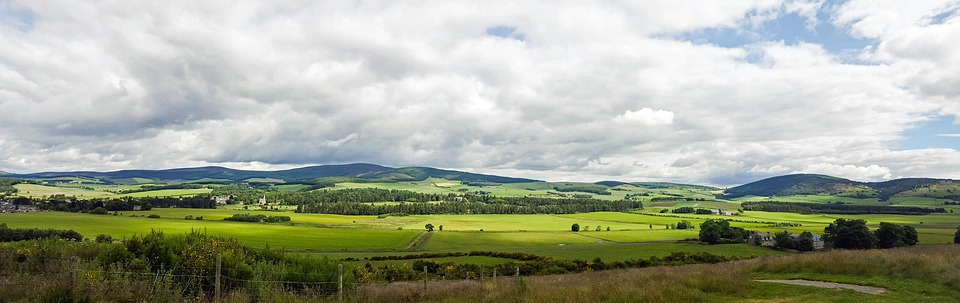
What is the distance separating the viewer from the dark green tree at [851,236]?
7481 cm

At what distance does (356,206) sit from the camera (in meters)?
177

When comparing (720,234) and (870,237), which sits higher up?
(870,237)

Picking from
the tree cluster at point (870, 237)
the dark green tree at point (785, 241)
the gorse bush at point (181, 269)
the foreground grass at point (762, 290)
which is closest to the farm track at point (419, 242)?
the dark green tree at point (785, 241)

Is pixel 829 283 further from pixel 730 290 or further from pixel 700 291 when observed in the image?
pixel 700 291

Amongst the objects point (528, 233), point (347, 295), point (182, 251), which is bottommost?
point (528, 233)

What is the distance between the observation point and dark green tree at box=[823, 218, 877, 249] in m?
74.8

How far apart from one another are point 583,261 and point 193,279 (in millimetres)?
46701

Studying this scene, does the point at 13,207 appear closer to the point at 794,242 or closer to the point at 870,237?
the point at 794,242

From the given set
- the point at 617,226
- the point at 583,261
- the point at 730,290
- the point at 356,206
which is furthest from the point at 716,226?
the point at 356,206

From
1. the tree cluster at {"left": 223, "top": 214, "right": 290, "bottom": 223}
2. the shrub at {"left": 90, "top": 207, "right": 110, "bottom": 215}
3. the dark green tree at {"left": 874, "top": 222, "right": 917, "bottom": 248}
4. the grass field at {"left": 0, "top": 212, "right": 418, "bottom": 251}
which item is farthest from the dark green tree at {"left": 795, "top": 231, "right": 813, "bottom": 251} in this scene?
the shrub at {"left": 90, "top": 207, "right": 110, "bottom": 215}

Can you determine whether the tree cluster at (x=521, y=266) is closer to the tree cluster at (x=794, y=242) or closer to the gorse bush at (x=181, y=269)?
the gorse bush at (x=181, y=269)

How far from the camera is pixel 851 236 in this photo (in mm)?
77375

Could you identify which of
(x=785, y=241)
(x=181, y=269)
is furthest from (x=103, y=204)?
(x=785, y=241)

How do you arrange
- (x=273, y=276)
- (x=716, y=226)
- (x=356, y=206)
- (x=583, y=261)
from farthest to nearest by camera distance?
1. (x=356, y=206)
2. (x=716, y=226)
3. (x=583, y=261)
4. (x=273, y=276)
